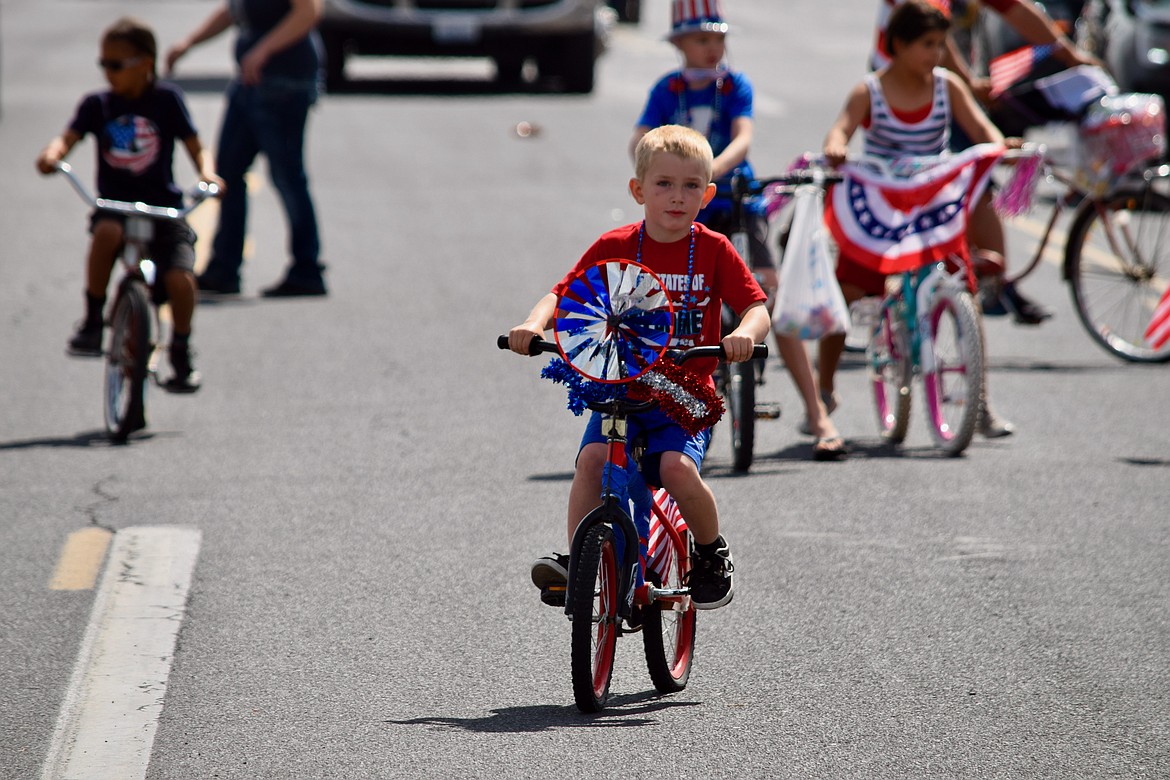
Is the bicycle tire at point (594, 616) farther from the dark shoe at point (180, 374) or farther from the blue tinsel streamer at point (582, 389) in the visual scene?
the dark shoe at point (180, 374)

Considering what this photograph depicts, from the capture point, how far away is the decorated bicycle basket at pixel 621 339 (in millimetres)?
4605

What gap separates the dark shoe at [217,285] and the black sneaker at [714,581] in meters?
6.98

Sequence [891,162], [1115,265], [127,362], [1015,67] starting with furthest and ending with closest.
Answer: [1115,265] → [1015,67] → [891,162] → [127,362]

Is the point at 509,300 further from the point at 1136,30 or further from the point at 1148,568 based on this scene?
the point at 1136,30

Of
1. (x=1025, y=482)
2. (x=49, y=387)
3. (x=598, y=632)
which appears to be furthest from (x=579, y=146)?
(x=598, y=632)

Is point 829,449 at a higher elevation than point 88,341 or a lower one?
lower

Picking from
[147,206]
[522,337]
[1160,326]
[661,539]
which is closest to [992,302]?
[1160,326]

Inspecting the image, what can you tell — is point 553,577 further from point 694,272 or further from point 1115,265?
point 1115,265

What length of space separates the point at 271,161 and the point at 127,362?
3.49m

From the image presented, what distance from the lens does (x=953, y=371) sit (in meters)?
7.64

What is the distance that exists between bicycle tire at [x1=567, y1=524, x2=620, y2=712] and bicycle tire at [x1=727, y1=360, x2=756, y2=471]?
248 cm

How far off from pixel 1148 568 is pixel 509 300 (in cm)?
557

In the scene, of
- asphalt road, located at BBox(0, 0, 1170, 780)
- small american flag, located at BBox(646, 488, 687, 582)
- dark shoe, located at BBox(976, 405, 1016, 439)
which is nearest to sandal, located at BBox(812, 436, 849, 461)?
asphalt road, located at BBox(0, 0, 1170, 780)

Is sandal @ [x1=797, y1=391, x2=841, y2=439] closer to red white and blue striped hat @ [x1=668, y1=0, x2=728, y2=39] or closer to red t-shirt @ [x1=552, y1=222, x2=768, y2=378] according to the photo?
red white and blue striped hat @ [x1=668, y1=0, x2=728, y2=39]
